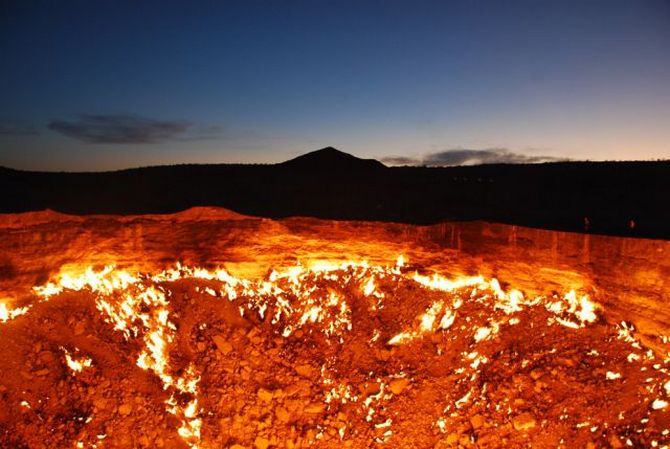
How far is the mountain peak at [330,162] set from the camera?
750 centimetres

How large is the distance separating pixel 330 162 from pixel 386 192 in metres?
2.05

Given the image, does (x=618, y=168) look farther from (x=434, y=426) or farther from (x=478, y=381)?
(x=434, y=426)

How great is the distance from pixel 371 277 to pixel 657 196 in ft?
12.2

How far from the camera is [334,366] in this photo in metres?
5.70

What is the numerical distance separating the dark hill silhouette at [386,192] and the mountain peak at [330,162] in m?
0.08

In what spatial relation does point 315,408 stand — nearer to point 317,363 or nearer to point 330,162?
point 317,363

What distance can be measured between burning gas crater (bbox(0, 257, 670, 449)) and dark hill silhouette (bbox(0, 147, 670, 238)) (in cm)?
91

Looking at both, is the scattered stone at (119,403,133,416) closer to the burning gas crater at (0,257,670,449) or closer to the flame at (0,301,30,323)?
the burning gas crater at (0,257,670,449)

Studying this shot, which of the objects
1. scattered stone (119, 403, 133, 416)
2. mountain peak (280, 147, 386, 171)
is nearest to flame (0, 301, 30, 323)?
scattered stone (119, 403, 133, 416)

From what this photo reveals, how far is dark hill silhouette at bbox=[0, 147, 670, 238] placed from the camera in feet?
16.4

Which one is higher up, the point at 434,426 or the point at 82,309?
the point at 82,309

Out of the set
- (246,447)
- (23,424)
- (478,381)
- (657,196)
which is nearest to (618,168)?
(657,196)

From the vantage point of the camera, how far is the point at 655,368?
4.57 meters

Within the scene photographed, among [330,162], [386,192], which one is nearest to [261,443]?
[386,192]
